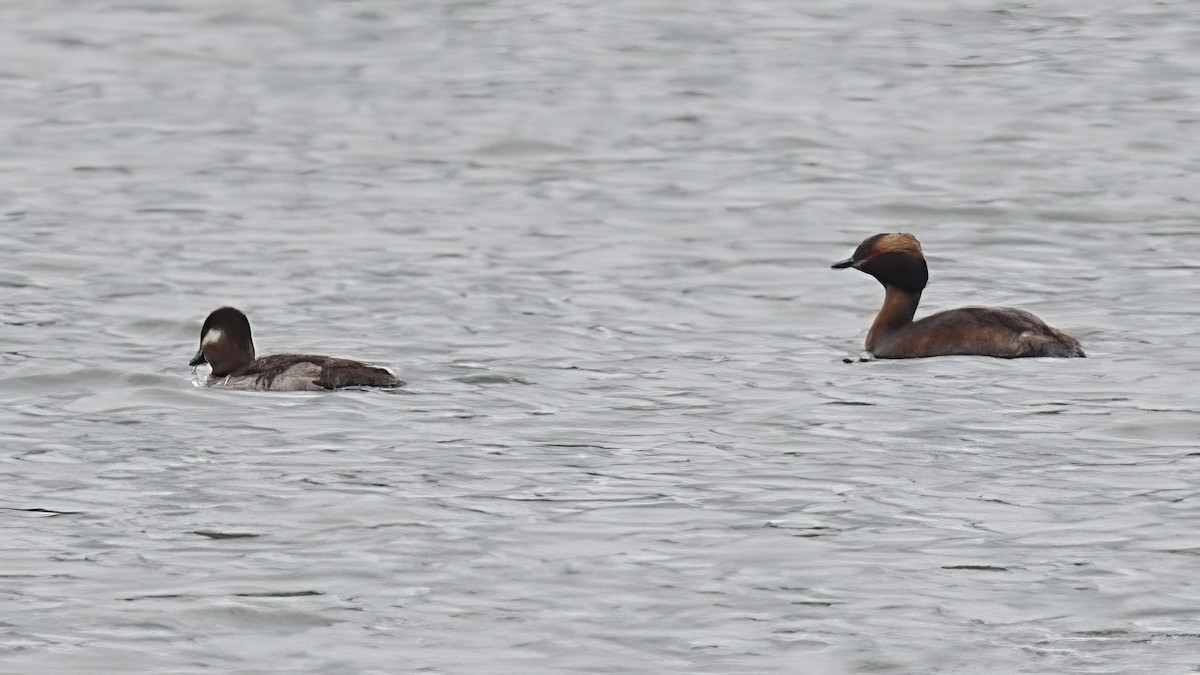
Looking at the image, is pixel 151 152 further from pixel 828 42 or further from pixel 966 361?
pixel 966 361

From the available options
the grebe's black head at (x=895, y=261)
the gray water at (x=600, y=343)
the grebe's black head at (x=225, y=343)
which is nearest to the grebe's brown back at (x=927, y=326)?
the grebe's black head at (x=895, y=261)

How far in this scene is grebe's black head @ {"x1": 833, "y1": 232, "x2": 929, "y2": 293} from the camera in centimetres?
1520

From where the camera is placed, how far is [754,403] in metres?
13.0

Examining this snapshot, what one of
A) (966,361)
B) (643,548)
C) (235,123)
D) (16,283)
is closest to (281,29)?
(235,123)

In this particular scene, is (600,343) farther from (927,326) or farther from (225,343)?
(225,343)

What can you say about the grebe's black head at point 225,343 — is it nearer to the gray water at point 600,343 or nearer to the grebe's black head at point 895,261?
the gray water at point 600,343

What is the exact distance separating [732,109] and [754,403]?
41.4ft

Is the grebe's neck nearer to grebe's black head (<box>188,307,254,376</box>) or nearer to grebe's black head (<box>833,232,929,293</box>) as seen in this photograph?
grebe's black head (<box>833,232,929,293</box>)

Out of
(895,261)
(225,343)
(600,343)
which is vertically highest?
(225,343)

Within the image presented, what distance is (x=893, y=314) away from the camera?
15.0 metres

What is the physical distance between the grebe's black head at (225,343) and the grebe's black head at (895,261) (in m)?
3.78

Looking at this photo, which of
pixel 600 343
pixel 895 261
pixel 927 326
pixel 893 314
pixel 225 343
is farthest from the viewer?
pixel 895 261

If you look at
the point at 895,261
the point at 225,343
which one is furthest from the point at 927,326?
the point at 225,343

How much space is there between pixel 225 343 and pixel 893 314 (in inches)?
157
